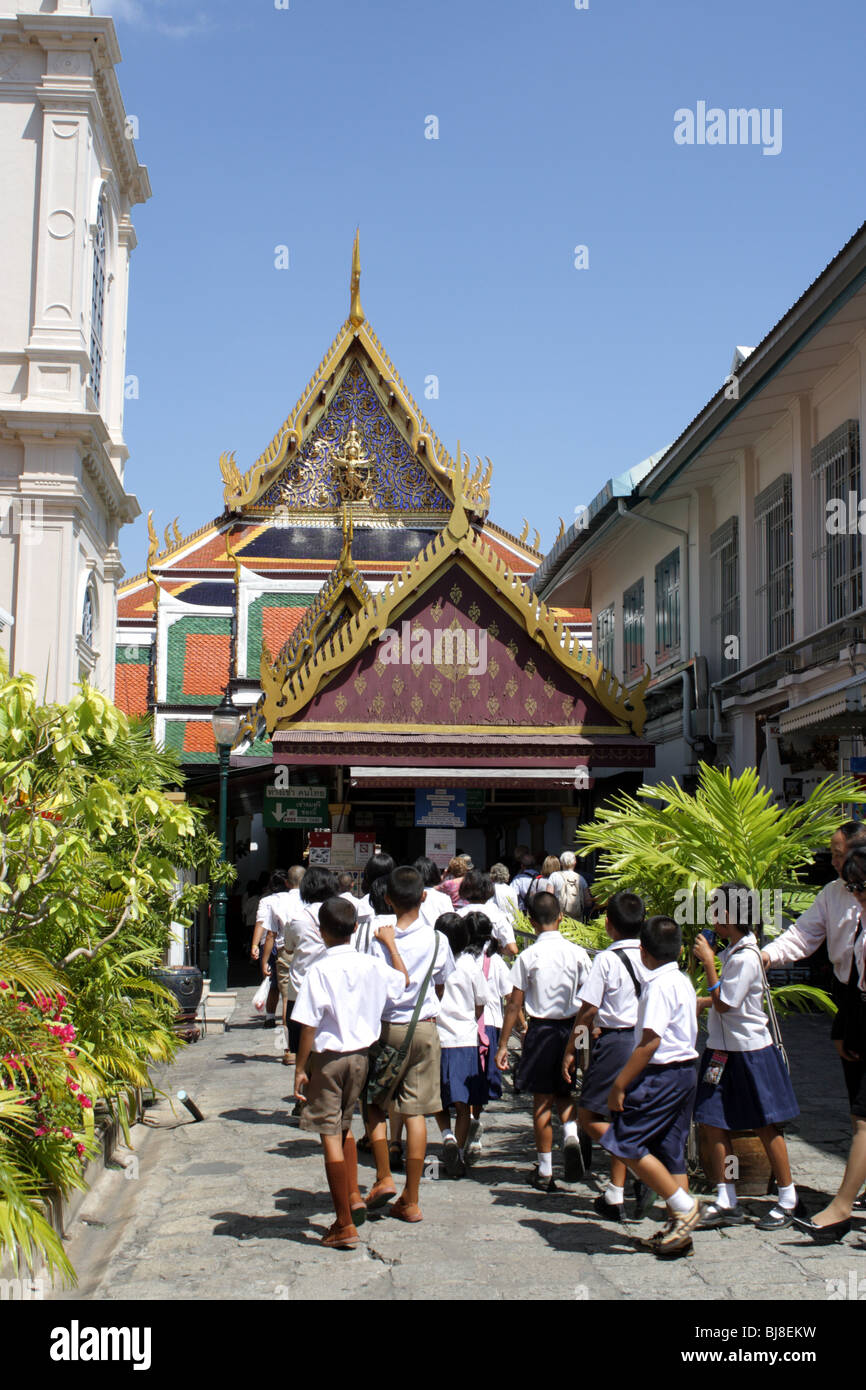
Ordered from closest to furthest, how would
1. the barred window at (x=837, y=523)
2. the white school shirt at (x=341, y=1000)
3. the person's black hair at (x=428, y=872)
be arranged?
the white school shirt at (x=341, y=1000)
the person's black hair at (x=428, y=872)
the barred window at (x=837, y=523)

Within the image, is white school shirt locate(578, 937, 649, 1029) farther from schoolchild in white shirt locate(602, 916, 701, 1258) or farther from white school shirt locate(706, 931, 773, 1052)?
schoolchild in white shirt locate(602, 916, 701, 1258)

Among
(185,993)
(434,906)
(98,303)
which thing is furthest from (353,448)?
(434,906)

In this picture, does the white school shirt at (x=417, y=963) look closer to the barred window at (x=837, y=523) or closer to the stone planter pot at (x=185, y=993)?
the stone planter pot at (x=185, y=993)

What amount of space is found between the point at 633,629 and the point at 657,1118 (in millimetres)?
15733

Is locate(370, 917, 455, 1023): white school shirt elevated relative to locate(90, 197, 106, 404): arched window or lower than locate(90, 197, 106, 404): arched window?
lower

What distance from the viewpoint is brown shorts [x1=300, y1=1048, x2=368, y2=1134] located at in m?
6.18

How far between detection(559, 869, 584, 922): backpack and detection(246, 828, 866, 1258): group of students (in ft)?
10.1

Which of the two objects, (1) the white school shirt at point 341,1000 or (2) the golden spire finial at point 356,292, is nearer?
(1) the white school shirt at point 341,1000

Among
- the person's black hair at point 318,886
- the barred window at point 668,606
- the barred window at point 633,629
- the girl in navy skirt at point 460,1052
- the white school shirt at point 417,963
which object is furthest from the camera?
the barred window at point 633,629

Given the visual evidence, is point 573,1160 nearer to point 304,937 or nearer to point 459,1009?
point 459,1009

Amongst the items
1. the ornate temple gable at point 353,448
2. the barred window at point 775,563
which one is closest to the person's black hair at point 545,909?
the barred window at point 775,563

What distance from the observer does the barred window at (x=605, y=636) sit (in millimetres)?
23016

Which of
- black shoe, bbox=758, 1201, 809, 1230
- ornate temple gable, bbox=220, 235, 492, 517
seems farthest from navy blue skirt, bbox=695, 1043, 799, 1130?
ornate temple gable, bbox=220, 235, 492, 517

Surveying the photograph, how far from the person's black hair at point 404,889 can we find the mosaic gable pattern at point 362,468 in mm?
24248
